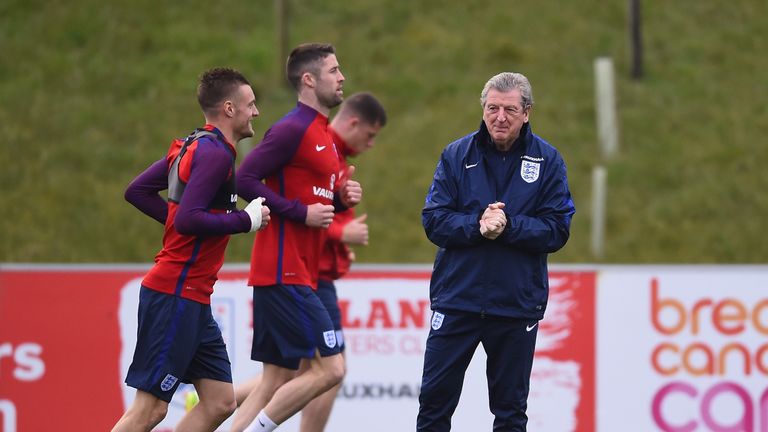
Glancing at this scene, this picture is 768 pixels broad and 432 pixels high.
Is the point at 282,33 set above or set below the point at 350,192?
above

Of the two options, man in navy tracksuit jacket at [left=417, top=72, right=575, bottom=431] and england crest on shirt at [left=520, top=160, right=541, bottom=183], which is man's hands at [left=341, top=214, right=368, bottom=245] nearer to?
man in navy tracksuit jacket at [left=417, top=72, right=575, bottom=431]

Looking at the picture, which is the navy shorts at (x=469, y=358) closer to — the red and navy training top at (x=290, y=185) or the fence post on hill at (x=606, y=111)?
the red and navy training top at (x=290, y=185)

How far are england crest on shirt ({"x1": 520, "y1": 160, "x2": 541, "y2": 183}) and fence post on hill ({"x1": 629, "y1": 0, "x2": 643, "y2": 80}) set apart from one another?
43.1 feet

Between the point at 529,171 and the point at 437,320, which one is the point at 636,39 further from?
the point at 437,320

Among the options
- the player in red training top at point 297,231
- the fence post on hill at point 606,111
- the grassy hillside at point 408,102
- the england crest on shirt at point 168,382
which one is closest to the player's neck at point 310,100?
the player in red training top at point 297,231

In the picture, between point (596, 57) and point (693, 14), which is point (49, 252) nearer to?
point (596, 57)

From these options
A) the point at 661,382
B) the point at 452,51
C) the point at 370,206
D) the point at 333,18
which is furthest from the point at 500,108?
the point at 333,18

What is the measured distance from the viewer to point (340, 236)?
7.47m

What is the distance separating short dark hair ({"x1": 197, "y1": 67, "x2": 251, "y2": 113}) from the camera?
5707 mm

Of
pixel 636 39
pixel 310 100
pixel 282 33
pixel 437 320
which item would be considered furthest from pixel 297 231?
pixel 636 39

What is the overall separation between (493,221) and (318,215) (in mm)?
1306

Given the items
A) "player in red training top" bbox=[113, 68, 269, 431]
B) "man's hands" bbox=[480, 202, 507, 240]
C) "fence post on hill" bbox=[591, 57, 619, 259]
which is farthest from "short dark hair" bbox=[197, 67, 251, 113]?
"fence post on hill" bbox=[591, 57, 619, 259]

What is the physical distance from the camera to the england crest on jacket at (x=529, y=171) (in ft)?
18.8

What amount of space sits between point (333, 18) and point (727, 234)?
27.7 ft
